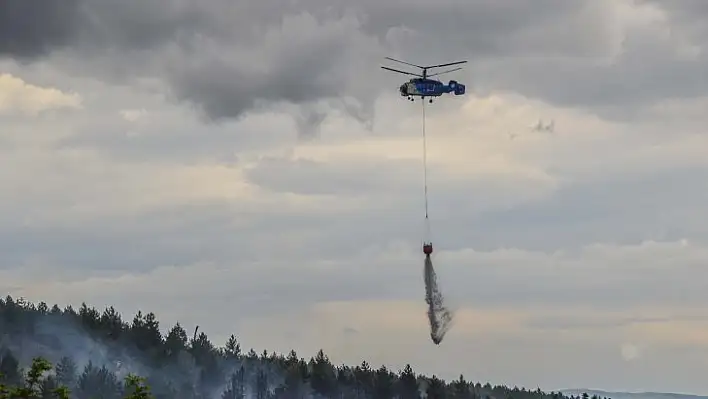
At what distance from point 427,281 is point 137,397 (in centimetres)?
7240

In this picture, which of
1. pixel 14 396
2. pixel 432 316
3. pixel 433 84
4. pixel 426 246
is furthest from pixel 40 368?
pixel 433 84

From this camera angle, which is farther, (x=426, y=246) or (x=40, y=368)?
(x=426, y=246)

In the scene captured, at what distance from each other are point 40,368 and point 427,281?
7032 centimetres

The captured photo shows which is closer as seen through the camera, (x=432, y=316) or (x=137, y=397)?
(x=137, y=397)

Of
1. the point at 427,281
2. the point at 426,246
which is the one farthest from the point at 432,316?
the point at 426,246

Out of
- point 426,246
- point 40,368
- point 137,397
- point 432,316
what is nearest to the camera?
point 137,397

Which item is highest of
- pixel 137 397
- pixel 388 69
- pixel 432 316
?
pixel 388 69

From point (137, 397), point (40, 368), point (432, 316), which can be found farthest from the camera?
point (432, 316)

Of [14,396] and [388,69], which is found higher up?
[388,69]

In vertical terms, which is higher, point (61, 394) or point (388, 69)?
point (388, 69)

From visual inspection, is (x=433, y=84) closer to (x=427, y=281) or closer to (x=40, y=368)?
(x=427, y=281)

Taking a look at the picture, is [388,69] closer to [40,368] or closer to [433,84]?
[433,84]

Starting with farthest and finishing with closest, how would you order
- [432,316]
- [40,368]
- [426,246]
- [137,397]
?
[432,316], [426,246], [40,368], [137,397]

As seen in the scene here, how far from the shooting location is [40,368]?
4365 inches
